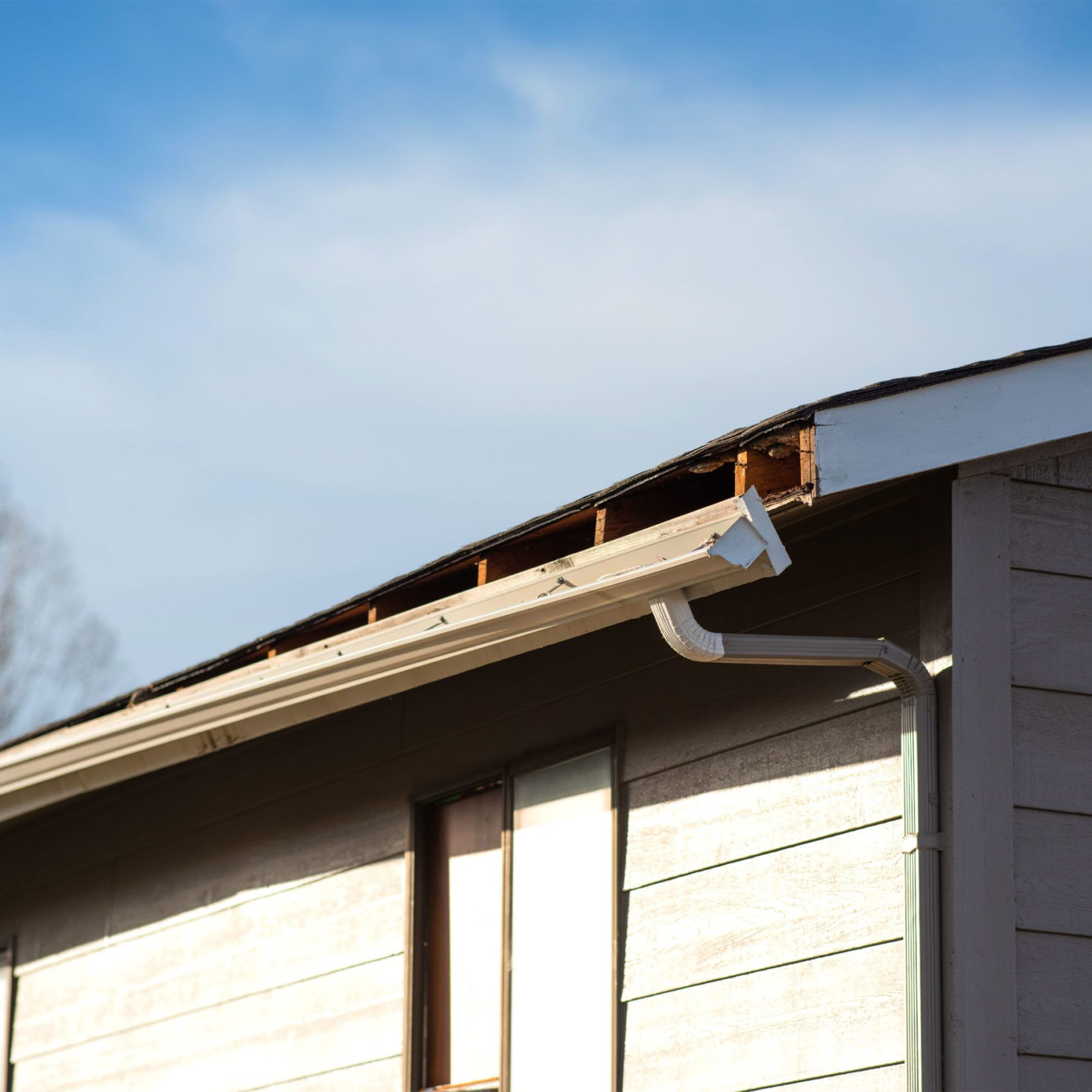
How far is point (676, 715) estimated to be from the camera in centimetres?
561

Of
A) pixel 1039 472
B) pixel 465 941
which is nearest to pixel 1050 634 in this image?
pixel 1039 472

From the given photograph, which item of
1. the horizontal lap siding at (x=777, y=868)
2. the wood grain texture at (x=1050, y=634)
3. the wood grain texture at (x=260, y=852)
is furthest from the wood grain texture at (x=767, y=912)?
the wood grain texture at (x=260, y=852)

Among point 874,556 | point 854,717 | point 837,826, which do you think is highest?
point 874,556

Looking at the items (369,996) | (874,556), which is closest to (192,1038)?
(369,996)

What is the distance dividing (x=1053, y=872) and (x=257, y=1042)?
12.6 ft

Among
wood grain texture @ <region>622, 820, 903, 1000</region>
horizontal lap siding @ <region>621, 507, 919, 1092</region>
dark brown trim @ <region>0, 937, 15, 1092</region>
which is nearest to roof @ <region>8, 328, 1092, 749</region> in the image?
horizontal lap siding @ <region>621, 507, 919, 1092</region>

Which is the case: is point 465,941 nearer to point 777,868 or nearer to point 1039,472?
point 777,868

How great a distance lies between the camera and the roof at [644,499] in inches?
180

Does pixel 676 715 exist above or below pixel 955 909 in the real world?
above

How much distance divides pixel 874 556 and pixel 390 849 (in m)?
2.54

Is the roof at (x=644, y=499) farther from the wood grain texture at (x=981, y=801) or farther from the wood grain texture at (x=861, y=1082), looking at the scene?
the wood grain texture at (x=861, y=1082)

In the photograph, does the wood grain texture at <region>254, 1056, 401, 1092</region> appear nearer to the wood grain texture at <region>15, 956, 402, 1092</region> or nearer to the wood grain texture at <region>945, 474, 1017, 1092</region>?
the wood grain texture at <region>15, 956, 402, 1092</region>

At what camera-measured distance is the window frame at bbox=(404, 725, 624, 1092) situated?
18.4 feet

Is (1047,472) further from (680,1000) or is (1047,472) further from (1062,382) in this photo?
(680,1000)
